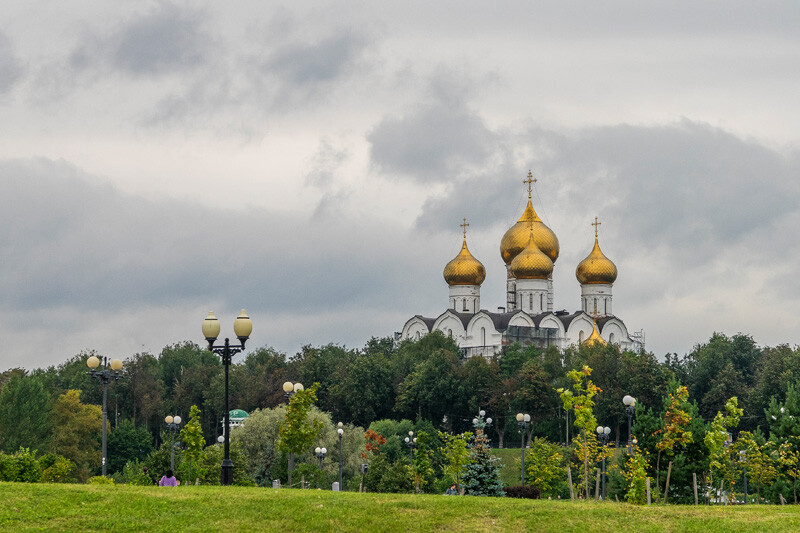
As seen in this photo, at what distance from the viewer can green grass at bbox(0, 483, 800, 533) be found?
20188 millimetres

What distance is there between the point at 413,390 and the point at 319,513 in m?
55.3

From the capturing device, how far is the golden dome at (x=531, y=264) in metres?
88.2

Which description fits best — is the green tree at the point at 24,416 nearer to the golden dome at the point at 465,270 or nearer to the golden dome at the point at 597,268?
the golden dome at the point at 465,270

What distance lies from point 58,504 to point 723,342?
69.0m

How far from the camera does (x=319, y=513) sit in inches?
815

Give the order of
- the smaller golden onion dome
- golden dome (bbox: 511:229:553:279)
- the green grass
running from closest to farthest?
the green grass
the smaller golden onion dome
golden dome (bbox: 511:229:553:279)

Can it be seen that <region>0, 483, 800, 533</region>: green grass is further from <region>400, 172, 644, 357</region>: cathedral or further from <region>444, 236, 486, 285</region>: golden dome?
<region>444, 236, 486, 285</region>: golden dome

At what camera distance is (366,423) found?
77.7 metres

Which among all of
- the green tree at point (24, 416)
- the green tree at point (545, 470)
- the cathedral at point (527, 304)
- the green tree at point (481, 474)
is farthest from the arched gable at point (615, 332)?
the green tree at point (481, 474)

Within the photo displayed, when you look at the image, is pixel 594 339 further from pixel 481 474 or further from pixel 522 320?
pixel 481 474

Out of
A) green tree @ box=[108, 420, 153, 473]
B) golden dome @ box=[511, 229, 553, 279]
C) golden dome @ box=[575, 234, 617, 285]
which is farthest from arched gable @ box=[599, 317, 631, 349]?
green tree @ box=[108, 420, 153, 473]

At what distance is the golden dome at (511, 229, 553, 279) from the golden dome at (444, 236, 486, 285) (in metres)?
2.52

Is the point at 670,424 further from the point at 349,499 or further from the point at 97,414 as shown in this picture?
the point at 97,414

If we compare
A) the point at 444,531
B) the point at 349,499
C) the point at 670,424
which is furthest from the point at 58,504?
the point at 670,424
